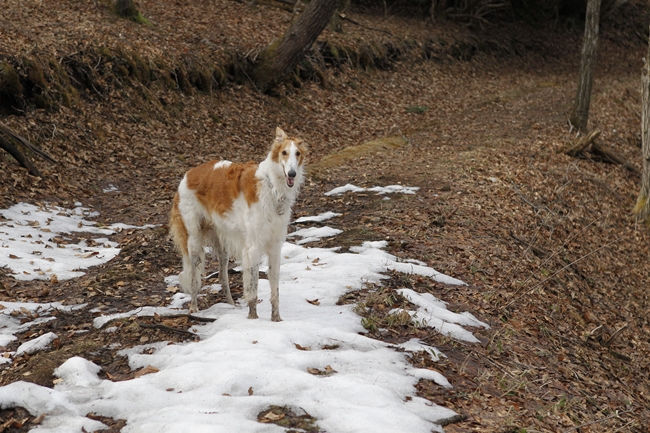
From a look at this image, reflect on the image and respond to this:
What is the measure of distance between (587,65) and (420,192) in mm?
9058

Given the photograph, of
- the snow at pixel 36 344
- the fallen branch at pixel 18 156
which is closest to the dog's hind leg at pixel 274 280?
the snow at pixel 36 344

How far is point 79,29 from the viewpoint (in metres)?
15.3

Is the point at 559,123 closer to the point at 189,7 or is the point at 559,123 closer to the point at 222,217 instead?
the point at 189,7

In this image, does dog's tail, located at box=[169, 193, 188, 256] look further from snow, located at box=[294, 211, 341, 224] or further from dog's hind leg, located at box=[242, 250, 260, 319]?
snow, located at box=[294, 211, 341, 224]

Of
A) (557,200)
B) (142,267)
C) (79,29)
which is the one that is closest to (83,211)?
(142,267)

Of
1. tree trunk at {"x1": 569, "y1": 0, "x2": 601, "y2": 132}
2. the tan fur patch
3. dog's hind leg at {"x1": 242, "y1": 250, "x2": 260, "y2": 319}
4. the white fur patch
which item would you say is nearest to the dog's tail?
the tan fur patch

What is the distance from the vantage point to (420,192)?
12078 millimetres

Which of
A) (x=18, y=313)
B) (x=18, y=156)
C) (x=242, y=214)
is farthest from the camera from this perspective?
(x=18, y=156)

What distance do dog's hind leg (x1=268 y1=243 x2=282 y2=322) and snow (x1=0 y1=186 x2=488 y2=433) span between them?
154mm

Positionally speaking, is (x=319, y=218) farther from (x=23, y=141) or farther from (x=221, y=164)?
(x=23, y=141)

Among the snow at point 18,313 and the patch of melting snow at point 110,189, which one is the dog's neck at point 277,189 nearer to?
the snow at point 18,313

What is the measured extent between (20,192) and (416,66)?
1780 cm

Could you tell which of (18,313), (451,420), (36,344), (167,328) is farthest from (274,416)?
(18,313)

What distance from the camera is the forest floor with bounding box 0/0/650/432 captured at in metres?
6.59
